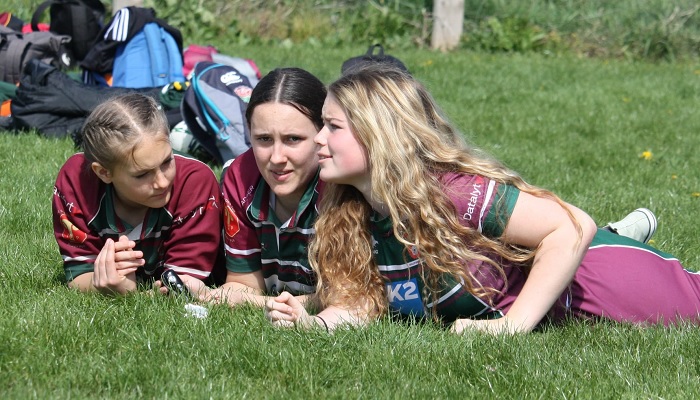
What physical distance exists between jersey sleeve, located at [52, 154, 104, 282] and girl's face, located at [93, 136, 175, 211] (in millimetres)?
113

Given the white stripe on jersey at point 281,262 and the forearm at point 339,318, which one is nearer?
the forearm at point 339,318

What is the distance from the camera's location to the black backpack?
806 centimetres

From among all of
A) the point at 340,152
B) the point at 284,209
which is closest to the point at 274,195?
the point at 284,209

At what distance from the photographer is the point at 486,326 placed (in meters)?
3.41

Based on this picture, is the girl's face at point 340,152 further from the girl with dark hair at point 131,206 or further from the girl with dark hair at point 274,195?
the girl with dark hair at point 131,206

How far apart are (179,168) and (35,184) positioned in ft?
5.74

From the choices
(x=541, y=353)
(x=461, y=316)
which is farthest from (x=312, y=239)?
(x=541, y=353)

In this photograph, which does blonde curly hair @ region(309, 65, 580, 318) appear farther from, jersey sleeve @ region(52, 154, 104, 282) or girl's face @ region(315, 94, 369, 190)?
jersey sleeve @ region(52, 154, 104, 282)

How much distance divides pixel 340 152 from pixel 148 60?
4.39 metres

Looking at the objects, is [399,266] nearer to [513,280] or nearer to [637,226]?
[513,280]

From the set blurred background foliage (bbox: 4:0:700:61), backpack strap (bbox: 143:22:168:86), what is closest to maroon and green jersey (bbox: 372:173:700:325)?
backpack strap (bbox: 143:22:168:86)

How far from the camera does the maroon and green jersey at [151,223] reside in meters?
3.79

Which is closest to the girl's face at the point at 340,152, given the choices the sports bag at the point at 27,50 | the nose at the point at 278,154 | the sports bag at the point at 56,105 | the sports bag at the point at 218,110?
the nose at the point at 278,154

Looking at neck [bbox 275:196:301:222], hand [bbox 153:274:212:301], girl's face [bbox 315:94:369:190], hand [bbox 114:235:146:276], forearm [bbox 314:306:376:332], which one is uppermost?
girl's face [bbox 315:94:369:190]
